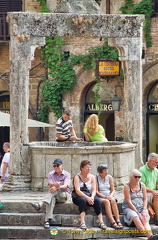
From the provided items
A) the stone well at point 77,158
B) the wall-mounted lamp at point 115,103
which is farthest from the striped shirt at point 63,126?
the wall-mounted lamp at point 115,103

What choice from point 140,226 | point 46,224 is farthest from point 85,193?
point 140,226

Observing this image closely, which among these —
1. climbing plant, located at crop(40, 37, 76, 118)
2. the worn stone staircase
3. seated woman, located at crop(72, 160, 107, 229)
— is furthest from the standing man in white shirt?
climbing plant, located at crop(40, 37, 76, 118)

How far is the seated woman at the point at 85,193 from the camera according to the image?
1399 centimetres

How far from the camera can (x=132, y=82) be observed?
1695 cm

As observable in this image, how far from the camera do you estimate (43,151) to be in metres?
15.8

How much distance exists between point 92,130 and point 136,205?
3.19 meters

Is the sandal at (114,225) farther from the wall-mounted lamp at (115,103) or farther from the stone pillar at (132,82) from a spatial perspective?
the wall-mounted lamp at (115,103)

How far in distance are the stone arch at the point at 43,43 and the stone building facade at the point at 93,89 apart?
7342 mm

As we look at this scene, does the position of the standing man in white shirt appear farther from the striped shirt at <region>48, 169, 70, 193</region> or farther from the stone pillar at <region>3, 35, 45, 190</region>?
the striped shirt at <region>48, 169, 70, 193</region>

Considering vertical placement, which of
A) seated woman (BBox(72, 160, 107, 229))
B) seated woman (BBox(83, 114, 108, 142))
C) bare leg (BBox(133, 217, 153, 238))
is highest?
seated woman (BBox(83, 114, 108, 142))

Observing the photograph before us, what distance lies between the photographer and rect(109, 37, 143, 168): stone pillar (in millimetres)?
16797

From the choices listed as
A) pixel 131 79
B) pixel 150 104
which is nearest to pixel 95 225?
pixel 131 79

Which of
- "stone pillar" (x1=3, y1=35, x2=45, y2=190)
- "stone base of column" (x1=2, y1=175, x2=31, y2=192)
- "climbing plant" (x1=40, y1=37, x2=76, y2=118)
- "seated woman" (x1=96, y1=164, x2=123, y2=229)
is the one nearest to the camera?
"seated woman" (x1=96, y1=164, x2=123, y2=229)

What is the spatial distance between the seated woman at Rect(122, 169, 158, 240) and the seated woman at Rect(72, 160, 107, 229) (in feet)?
1.58
